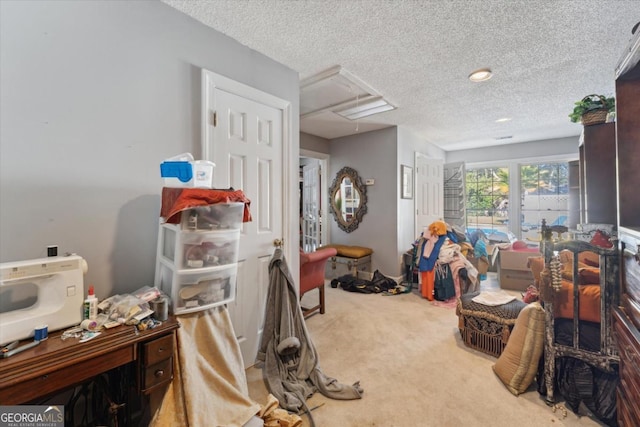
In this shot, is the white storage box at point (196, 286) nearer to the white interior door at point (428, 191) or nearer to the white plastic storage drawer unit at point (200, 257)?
the white plastic storage drawer unit at point (200, 257)

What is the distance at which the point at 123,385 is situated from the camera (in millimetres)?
1312

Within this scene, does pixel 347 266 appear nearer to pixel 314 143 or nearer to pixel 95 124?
pixel 314 143

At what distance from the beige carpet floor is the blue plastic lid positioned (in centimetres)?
148

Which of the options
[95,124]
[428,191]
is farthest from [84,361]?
[428,191]

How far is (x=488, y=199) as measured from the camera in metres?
5.71

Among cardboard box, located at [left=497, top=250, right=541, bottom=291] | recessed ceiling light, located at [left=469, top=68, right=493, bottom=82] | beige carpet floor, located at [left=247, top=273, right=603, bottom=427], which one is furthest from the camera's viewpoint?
cardboard box, located at [left=497, top=250, right=541, bottom=291]

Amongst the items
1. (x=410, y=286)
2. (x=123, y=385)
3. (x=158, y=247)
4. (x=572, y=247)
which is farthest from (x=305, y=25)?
(x=410, y=286)

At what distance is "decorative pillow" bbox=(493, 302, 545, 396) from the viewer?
70.1 inches

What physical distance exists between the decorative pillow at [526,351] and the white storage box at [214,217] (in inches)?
79.7

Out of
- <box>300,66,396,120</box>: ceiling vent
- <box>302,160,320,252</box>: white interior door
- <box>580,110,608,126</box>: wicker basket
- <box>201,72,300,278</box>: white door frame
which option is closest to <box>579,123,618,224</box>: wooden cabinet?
<box>580,110,608,126</box>: wicker basket

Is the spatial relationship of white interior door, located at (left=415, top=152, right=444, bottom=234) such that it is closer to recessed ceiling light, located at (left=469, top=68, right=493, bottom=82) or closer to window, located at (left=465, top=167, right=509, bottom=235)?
window, located at (left=465, top=167, right=509, bottom=235)

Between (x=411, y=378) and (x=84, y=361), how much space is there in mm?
1938

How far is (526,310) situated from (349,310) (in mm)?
1812

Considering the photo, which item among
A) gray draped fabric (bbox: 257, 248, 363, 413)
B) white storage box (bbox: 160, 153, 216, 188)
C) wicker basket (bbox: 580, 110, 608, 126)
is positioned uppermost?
wicker basket (bbox: 580, 110, 608, 126)
